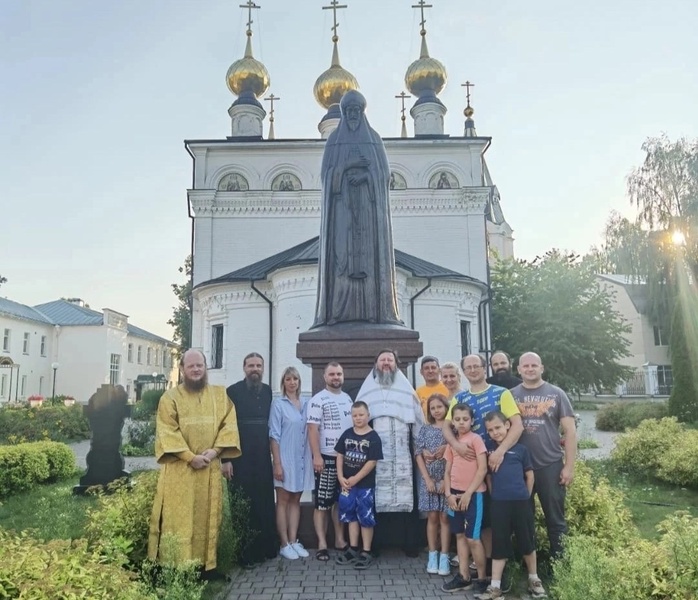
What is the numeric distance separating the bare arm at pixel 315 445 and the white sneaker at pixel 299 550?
2.39 feet

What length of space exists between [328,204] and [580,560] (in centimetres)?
475

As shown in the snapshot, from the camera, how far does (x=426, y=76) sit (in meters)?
27.4

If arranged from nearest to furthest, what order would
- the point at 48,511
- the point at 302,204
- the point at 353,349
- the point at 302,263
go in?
the point at 353,349, the point at 48,511, the point at 302,263, the point at 302,204

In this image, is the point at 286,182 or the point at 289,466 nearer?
the point at 289,466

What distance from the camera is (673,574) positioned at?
3.31 meters

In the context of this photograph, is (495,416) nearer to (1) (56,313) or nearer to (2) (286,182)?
(2) (286,182)

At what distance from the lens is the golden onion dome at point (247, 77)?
1081 inches

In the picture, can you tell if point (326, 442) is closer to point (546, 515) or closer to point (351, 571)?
point (351, 571)

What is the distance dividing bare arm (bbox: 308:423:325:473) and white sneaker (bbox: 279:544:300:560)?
0.75m

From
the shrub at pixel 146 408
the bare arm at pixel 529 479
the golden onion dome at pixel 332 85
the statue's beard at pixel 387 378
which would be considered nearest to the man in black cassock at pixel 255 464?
the statue's beard at pixel 387 378

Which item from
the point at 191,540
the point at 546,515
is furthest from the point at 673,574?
the point at 191,540

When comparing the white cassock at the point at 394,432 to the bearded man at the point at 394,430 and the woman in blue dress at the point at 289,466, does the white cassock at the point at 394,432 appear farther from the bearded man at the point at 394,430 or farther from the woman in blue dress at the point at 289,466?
the woman in blue dress at the point at 289,466

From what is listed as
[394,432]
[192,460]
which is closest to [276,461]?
[192,460]

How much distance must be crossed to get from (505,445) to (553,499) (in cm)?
69
